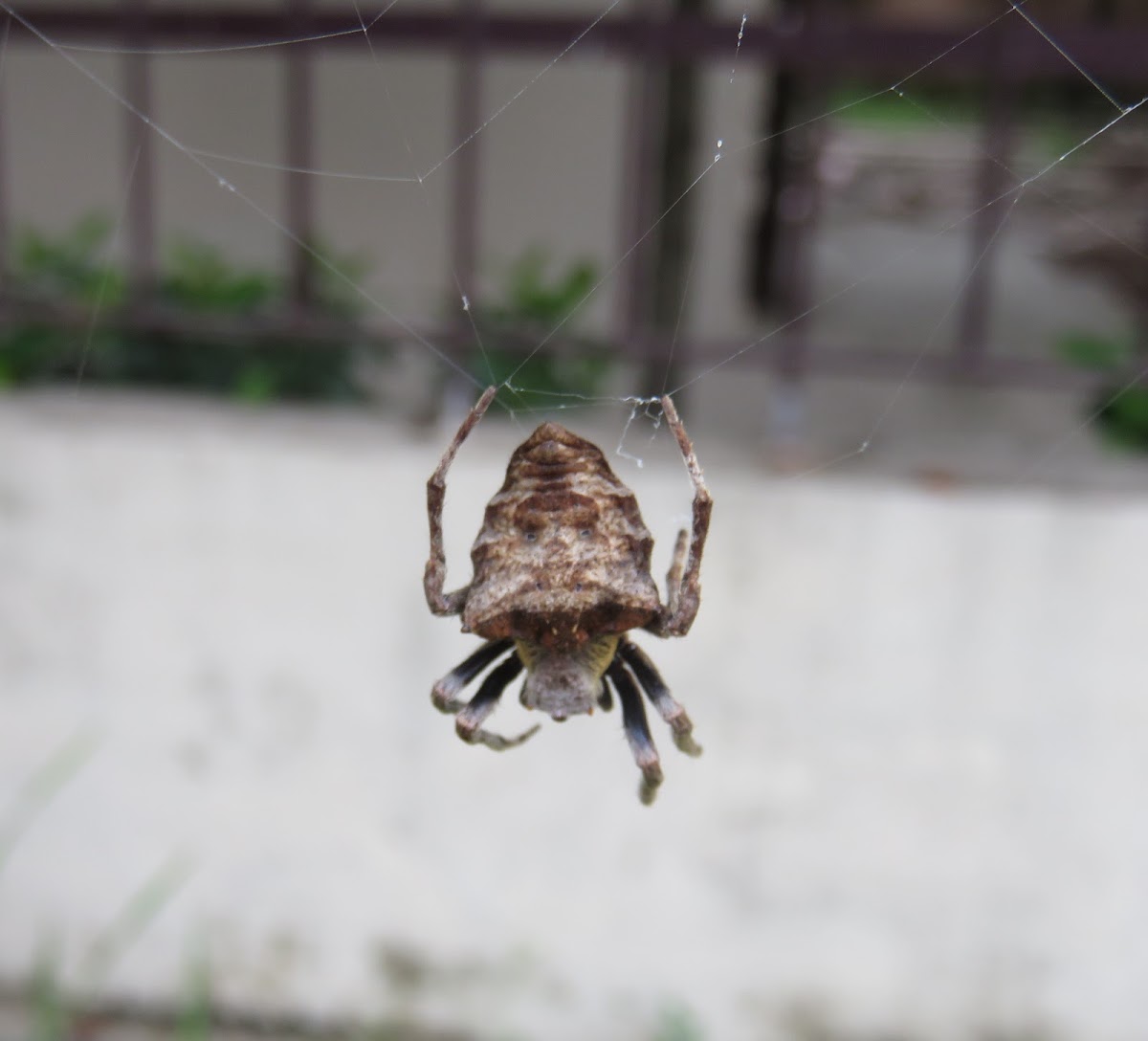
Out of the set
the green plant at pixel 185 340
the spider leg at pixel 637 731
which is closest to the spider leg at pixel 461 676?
the spider leg at pixel 637 731

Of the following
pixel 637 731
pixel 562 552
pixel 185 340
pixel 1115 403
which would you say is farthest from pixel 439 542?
pixel 1115 403

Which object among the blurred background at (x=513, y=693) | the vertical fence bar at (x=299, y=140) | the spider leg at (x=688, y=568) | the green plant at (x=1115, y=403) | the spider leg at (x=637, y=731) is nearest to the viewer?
A: the spider leg at (x=688, y=568)

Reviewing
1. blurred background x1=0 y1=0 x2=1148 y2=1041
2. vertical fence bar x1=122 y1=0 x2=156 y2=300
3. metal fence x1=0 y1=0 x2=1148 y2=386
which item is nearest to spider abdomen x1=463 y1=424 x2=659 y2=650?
blurred background x1=0 y1=0 x2=1148 y2=1041

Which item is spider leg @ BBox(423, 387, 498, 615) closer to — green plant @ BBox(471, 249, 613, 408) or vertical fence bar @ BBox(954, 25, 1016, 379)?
green plant @ BBox(471, 249, 613, 408)

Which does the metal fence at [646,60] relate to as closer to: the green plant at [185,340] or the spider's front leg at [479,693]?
the green plant at [185,340]

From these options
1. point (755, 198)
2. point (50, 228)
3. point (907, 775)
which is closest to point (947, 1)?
point (755, 198)

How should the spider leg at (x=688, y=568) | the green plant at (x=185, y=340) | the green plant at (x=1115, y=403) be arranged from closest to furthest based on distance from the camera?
the spider leg at (x=688, y=568) → the green plant at (x=1115, y=403) → the green plant at (x=185, y=340)
